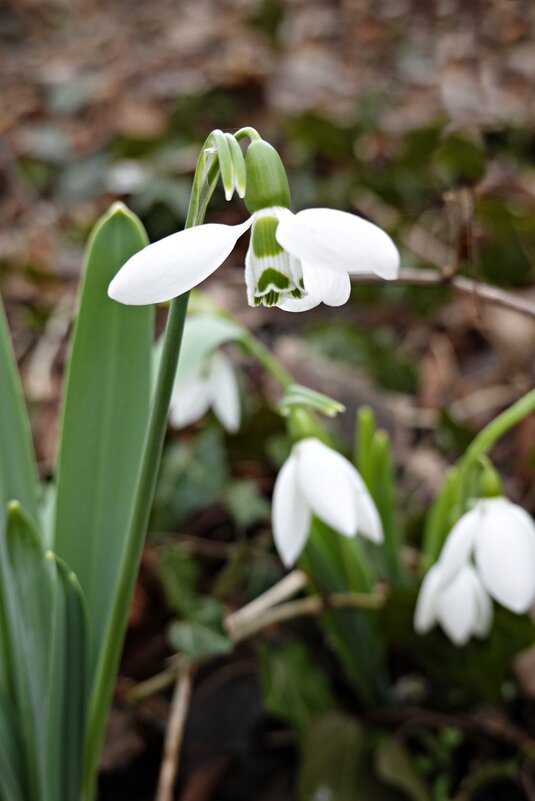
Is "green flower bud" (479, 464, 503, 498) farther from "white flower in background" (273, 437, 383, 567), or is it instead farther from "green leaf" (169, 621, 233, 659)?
"green leaf" (169, 621, 233, 659)

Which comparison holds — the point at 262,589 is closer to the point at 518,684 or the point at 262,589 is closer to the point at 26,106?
the point at 518,684

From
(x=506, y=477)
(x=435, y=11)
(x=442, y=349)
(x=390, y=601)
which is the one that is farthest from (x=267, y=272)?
(x=435, y=11)

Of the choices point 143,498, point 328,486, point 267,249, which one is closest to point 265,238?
point 267,249

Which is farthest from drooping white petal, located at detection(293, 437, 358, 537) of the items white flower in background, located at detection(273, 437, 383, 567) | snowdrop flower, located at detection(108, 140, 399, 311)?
snowdrop flower, located at detection(108, 140, 399, 311)

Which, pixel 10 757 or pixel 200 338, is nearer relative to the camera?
pixel 10 757

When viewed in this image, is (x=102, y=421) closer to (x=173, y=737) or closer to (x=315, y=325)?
(x=173, y=737)

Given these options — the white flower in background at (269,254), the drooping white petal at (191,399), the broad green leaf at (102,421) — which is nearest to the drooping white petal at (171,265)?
the white flower in background at (269,254)
